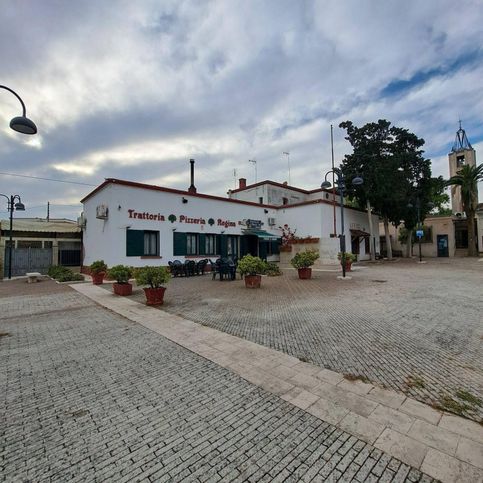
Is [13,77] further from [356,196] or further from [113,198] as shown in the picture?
[356,196]

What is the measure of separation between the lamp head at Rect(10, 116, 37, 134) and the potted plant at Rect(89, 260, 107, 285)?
6523 millimetres

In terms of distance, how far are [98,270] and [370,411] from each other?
11.7m

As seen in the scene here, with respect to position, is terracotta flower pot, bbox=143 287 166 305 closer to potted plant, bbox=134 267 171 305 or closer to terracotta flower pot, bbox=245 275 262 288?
potted plant, bbox=134 267 171 305

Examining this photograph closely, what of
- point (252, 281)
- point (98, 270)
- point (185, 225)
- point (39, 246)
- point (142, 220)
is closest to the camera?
point (252, 281)

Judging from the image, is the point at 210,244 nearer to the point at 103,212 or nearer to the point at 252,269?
the point at 103,212

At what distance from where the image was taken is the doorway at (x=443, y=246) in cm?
2900

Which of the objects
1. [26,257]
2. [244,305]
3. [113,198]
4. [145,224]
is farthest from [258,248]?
[26,257]

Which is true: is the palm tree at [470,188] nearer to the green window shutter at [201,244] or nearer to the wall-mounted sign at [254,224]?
the wall-mounted sign at [254,224]

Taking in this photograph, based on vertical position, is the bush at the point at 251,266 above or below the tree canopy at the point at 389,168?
below

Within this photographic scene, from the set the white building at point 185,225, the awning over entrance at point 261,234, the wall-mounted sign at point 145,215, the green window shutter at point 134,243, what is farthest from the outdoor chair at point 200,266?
the awning over entrance at point 261,234

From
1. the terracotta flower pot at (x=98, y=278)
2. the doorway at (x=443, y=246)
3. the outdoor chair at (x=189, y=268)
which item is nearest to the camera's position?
the terracotta flower pot at (x=98, y=278)

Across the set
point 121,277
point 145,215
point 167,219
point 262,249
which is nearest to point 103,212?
point 145,215

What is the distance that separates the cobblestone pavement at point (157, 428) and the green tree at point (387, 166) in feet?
69.6

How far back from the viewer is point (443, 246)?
29.2 meters
